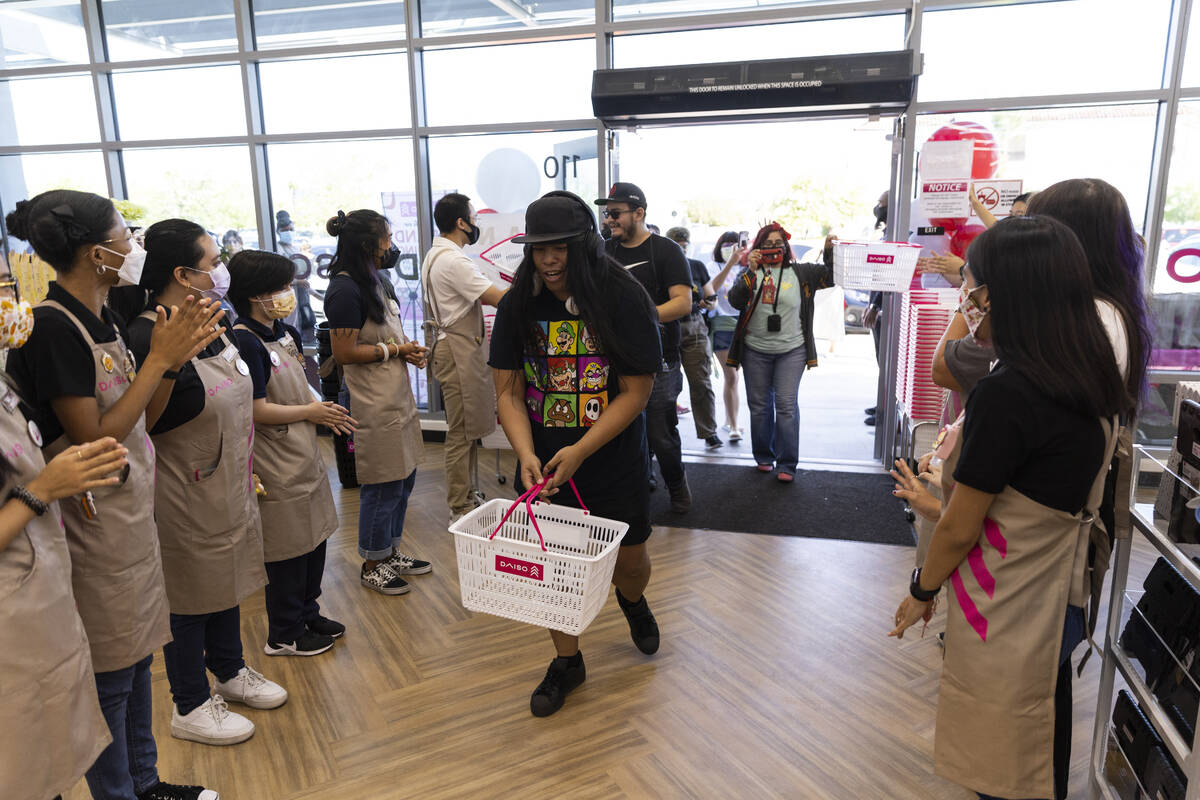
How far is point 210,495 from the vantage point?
224cm

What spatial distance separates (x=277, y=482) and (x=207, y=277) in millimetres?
789

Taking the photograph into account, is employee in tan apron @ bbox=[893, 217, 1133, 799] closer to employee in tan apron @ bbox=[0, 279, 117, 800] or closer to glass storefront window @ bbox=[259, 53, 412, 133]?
employee in tan apron @ bbox=[0, 279, 117, 800]

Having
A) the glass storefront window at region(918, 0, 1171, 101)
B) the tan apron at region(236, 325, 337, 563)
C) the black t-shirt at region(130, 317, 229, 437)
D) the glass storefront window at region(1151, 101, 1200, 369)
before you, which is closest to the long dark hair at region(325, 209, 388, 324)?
the tan apron at region(236, 325, 337, 563)

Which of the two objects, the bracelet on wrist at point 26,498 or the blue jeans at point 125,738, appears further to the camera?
the blue jeans at point 125,738

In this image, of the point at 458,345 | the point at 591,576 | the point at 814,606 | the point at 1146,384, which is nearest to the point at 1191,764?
the point at 1146,384

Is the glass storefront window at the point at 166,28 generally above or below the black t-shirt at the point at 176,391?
above

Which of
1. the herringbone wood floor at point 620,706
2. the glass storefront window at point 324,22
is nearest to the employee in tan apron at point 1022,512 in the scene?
the herringbone wood floor at point 620,706

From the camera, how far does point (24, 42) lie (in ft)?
21.7

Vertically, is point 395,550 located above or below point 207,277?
below

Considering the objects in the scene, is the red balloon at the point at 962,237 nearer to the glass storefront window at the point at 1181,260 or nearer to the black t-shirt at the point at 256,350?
the glass storefront window at the point at 1181,260

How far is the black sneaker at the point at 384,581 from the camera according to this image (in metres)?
3.48

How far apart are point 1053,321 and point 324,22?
20.1 ft

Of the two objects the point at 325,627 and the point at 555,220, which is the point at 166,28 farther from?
the point at 555,220

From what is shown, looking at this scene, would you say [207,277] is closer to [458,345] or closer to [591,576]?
[591,576]
